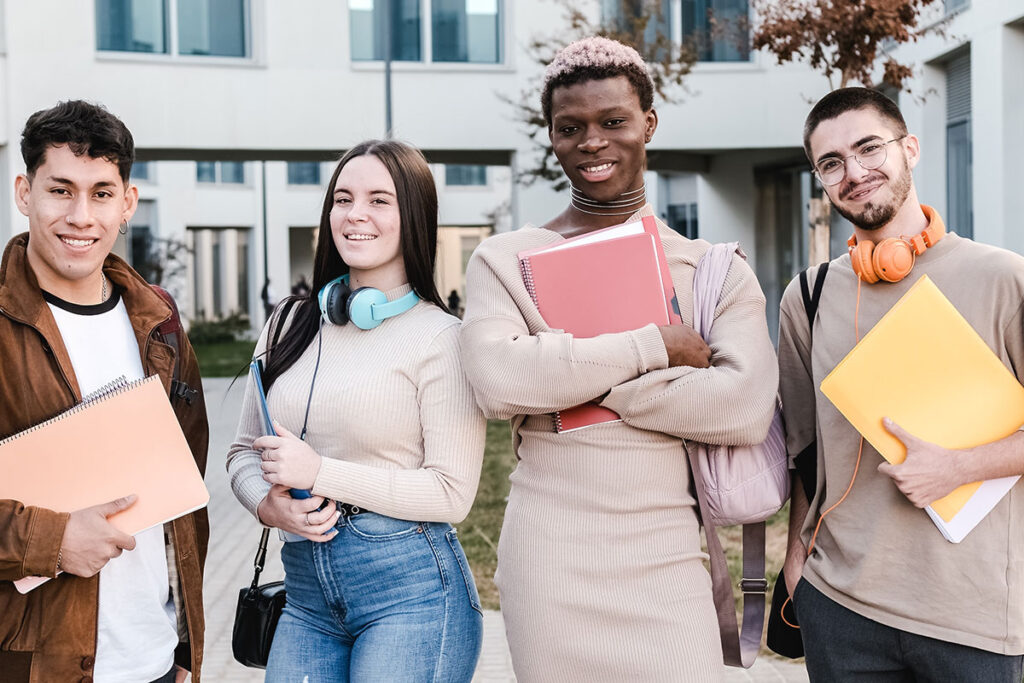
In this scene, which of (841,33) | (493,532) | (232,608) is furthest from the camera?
(841,33)

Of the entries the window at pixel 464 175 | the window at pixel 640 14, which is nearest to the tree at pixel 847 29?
the window at pixel 640 14

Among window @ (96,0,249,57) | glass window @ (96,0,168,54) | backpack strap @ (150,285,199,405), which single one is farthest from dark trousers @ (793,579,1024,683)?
glass window @ (96,0,168,54)

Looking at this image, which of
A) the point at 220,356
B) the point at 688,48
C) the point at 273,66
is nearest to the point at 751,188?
the point at 688,48

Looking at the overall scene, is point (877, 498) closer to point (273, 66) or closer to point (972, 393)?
point (972, 393)

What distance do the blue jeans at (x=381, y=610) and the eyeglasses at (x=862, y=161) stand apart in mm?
1390

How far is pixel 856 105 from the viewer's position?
9.12 ft

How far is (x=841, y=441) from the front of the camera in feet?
8.93

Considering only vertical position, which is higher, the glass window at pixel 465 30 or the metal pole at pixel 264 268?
the glass window at pixel 465 30

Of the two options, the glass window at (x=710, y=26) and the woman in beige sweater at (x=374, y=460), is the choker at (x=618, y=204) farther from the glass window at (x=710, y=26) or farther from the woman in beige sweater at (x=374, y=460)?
the glass window at (x=710, y=26)

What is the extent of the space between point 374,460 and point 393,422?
11 cm

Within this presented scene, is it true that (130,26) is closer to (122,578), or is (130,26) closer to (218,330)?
(122,578)

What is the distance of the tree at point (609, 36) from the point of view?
14023mm

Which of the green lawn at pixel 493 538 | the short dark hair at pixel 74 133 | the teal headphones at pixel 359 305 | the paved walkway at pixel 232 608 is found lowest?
the paved walkway at pixel 232 608

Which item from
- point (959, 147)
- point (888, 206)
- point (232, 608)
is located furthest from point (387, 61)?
point (888, 206)
